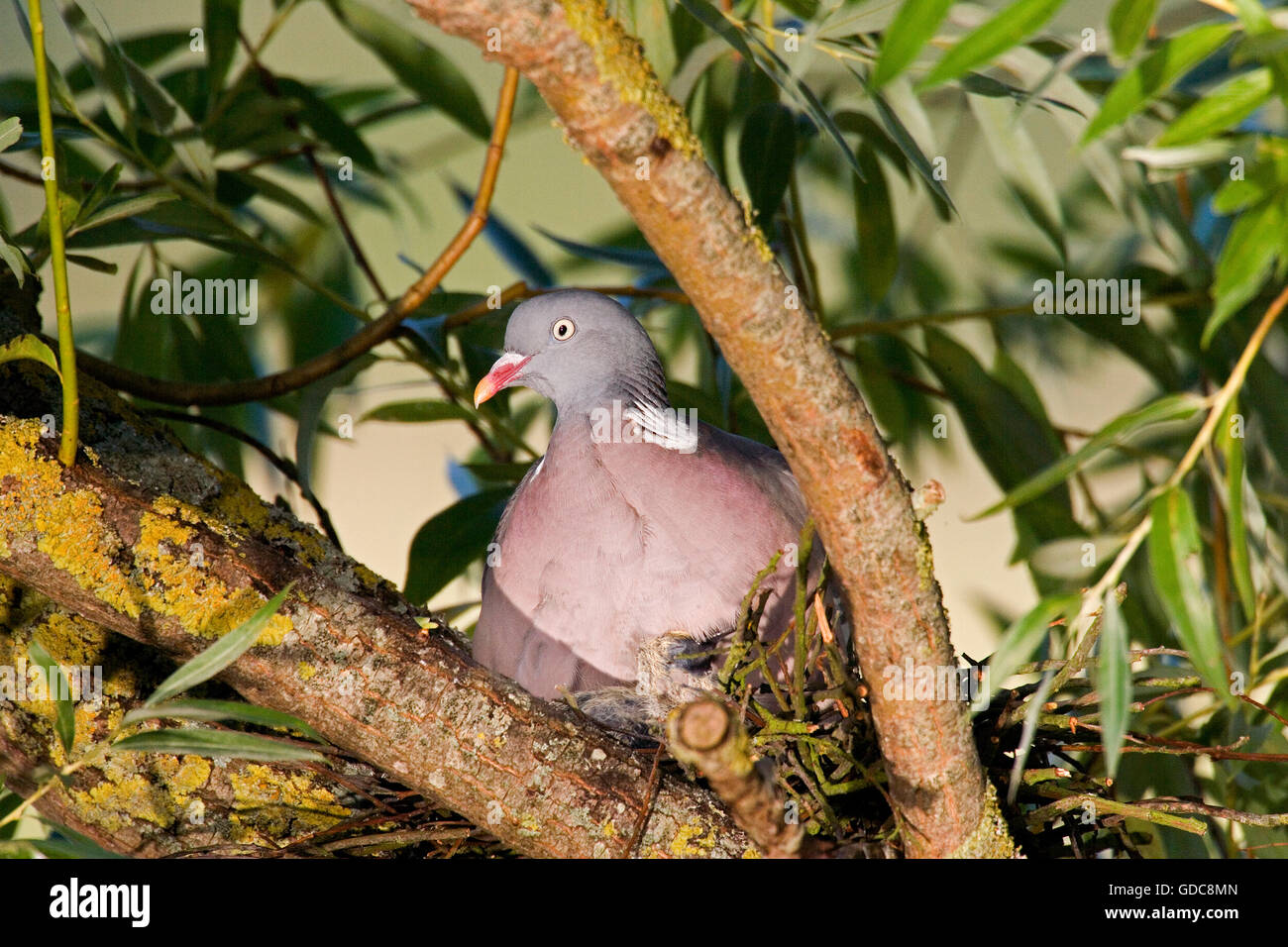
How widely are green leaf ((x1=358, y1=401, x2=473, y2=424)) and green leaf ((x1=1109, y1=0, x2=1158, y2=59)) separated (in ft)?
4.26

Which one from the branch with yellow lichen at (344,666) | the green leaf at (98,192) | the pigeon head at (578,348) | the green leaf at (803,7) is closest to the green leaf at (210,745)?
the branch with yellow lichen at (344,666)

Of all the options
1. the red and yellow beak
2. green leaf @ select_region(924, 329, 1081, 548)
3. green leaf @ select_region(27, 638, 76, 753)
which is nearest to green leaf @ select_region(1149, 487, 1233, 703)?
green leaf @ select_region(27, 638, 76, 753)

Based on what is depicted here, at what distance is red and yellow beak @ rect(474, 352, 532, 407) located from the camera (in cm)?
144

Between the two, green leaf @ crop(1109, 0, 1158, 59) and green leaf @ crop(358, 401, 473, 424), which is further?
green leaf @ crop(358, 401, 473, 424)

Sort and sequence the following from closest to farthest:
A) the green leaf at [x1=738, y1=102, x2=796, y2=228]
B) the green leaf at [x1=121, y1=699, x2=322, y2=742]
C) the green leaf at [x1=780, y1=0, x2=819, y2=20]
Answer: the green leaf at [x1=121, y1=699, x2=322, y2=742] < the green leaf at [x1=780, y1=0, x2=819, y2=20] < the green leaf at [x1=738, y1=102, x2=796, y2=228]

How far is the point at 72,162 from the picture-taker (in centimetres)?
182

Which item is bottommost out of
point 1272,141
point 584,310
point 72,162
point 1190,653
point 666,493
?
point 1190,653

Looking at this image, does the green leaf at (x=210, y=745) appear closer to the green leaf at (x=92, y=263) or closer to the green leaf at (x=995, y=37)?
the green leaf at (x=995, y=37)

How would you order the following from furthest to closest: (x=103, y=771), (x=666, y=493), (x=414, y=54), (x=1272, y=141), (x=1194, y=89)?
(x=414, y=54) → (x=1194, y=89) → (x=666, y=493) → (x=103, y=771) → (x=1272, y=141)

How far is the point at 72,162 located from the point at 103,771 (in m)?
1.17

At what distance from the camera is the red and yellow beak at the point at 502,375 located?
144 centimetres

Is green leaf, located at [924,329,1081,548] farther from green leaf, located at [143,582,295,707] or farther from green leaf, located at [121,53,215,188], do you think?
green leaf, located at [143,582,295,707]

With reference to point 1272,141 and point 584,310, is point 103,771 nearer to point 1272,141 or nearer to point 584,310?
point 584,310
